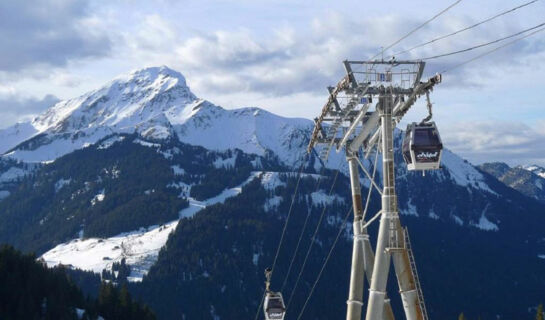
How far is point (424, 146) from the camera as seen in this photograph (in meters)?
24.0

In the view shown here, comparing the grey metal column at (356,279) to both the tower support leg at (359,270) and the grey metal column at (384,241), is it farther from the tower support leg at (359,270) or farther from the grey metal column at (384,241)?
the grey metal column at (384,241)

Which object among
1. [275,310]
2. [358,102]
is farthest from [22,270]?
[358,102]

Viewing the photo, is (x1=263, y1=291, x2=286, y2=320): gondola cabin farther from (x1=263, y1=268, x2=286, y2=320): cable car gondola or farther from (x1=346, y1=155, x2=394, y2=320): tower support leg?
(x1=346, y1=155, x2=394, y2=320): tower support leg

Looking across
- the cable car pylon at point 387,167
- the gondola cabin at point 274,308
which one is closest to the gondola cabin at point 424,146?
the cable car pylon at point 387,167

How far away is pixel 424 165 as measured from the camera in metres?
24.3

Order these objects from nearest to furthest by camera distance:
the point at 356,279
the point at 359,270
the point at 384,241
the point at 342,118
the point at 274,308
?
the point at 384,241 < the point at 356,279 < the point at 359,270 < the point at 342,118 < the point at 274,308

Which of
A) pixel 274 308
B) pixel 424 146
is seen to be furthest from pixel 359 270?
pixel 424 146

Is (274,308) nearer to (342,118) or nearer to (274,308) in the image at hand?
(274,308)

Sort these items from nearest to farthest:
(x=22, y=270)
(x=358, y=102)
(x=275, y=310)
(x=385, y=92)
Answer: (x=385, y=92) → (x=358, y=102) → (x=275, y=310) → (x=22, y=270)

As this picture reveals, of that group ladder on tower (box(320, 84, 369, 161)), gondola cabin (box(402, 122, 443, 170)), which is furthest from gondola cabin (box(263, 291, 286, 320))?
gondola cabin (box(402, 122, 443, 170))

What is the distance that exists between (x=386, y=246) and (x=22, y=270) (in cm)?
8429

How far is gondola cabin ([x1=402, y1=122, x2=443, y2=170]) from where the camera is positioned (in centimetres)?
2403

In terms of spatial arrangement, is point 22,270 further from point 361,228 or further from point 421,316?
point 421,316

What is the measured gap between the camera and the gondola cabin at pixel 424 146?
78.8ft
